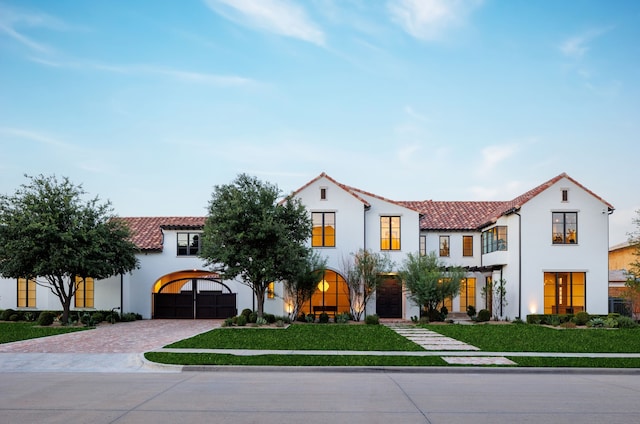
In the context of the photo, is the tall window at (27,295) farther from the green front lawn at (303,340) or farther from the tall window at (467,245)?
the tall window at (467,245)

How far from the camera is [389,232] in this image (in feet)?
113

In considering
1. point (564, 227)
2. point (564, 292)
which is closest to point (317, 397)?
point (564, 292)

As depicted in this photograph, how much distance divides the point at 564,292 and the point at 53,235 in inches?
1070

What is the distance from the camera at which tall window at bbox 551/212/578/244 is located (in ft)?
107

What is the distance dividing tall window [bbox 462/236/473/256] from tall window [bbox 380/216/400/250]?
6241mm

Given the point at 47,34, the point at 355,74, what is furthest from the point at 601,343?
the point at 47,34

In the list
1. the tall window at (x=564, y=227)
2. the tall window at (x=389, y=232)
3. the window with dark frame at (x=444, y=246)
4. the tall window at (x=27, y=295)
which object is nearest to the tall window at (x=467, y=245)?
the window with dark frame at (x=444, y=246)

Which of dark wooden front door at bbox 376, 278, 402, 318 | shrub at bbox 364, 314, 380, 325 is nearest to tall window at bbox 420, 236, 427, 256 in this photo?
dark wooden front door at bbox 376, 278, 402, 318

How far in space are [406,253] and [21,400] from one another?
2604cm

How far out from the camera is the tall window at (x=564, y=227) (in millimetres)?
32531

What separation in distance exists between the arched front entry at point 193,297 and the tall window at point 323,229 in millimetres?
6265

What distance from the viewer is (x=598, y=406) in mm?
9828

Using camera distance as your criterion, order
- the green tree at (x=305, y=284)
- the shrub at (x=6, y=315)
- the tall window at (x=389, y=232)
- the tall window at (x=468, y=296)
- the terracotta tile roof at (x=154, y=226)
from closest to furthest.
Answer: the green tree at (x=305, y=284) < the shrub at (x=6, y=315) < the tall window at (x=389, y=232) < the terracotta tile roof at (x=154, y=226) < the tall window at (x=468, y=296)

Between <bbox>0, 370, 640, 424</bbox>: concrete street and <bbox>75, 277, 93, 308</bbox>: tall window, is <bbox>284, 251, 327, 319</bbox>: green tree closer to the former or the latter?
<bbox>75, 277, 93, 308</bbox>: tall window
